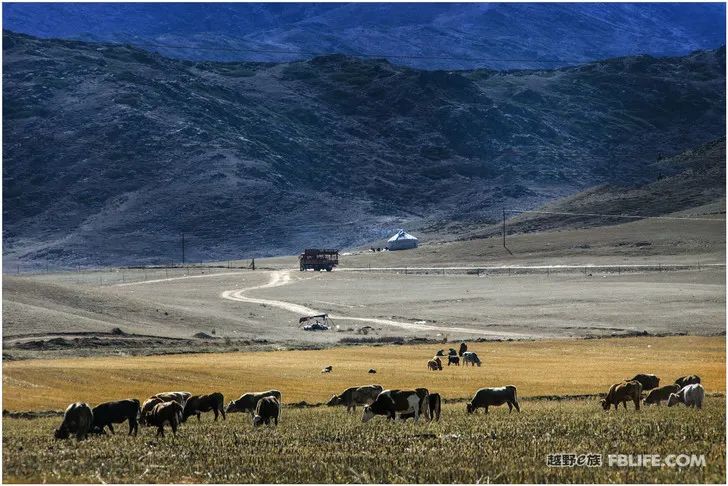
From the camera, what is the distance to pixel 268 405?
25.8m

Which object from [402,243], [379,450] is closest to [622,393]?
[379,450]

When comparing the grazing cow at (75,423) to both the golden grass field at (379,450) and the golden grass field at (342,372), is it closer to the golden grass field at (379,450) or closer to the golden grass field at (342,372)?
the golden grass field at (379,450)

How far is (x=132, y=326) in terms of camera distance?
230 ft

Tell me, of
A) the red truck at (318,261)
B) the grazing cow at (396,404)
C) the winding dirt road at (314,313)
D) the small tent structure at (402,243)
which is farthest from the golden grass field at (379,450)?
the small tent structure at (402,243)

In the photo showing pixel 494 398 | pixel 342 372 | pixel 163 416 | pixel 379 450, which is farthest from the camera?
pixel 342 372

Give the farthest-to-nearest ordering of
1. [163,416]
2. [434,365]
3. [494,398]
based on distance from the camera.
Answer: [434,365], [494,398], [163,416]

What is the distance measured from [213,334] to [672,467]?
54670 millimetres

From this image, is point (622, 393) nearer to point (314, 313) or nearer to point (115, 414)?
point (115, 414)

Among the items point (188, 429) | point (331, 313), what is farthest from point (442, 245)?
point (188, 429)

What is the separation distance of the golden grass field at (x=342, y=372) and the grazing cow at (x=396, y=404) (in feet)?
31.4

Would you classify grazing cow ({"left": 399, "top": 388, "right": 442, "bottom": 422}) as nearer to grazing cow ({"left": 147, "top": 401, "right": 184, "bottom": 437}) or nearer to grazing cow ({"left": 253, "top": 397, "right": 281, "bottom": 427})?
grazing cow ({"left": 253, "top": 397, "right": 281, "bottom": 427})

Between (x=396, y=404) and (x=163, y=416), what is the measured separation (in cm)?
551

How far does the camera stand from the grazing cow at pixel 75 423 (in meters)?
22.7

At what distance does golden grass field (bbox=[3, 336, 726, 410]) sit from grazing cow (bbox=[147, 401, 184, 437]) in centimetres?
957
